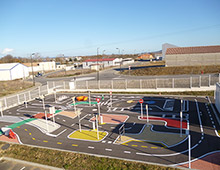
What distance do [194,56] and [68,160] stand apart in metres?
49.6

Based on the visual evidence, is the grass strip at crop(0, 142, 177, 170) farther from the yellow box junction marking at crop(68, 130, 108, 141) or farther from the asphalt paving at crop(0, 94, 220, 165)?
the yellow box junction marking at crop(68, 130, 108, 141)

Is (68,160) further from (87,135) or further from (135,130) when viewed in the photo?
(135,130)

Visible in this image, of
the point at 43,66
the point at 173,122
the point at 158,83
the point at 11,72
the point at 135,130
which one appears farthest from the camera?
the point at 43,66

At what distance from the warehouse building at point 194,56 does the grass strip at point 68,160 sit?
47.4m

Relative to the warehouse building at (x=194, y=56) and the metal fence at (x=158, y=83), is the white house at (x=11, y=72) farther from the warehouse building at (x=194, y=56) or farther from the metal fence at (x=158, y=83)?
the warehouse building at (x=194, y=56)

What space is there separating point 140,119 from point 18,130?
11.5 m

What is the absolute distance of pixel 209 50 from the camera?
51.8 m

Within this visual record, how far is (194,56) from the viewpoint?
51.6 m

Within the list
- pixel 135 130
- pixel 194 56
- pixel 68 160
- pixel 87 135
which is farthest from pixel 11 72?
pixel 68 160

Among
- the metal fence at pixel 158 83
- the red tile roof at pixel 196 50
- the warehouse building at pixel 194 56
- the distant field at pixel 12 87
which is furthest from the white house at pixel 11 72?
the red tile roof at pixel 196 50

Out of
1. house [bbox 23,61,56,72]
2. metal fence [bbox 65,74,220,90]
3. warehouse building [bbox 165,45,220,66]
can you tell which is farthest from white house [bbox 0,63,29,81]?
warehouse building [bbox 165,45,220,66]

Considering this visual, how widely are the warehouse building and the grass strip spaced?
47442 mm

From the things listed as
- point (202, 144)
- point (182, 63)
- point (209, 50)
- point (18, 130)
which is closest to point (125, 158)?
point (202, 144)

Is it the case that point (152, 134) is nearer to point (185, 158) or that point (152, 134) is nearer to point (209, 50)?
point (185, 158)
